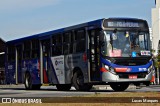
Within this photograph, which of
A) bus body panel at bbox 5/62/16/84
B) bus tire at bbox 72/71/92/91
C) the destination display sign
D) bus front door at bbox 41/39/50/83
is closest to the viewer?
the destination display sign

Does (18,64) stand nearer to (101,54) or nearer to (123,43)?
(101,54)

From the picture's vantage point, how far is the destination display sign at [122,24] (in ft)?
71.4

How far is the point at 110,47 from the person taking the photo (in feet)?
69.9

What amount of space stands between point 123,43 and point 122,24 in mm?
1082

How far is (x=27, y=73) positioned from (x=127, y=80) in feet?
28.1

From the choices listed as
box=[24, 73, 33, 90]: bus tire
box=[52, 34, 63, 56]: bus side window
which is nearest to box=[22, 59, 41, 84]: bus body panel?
box=[24, 73, 33, 90]: bus tire

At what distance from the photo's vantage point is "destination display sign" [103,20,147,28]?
2175 cm

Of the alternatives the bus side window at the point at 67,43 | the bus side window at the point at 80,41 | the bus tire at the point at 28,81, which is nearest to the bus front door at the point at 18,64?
the bus tire at the point at 28,81

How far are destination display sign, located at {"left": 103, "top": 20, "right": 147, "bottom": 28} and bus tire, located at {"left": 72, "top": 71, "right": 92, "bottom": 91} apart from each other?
2796 mm

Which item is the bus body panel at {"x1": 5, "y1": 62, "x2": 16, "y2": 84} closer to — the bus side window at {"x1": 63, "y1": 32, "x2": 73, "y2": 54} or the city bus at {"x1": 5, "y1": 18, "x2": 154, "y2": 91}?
the city bus at {"x1": 5, "y1": 18, "x2": 154, "y2": 91}

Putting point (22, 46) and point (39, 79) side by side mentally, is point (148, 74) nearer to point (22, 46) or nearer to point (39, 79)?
point (39, 79)

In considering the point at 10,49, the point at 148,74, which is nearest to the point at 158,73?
the point at 10,49

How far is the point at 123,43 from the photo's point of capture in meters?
21.5

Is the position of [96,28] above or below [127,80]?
above
